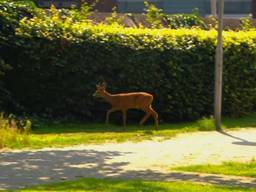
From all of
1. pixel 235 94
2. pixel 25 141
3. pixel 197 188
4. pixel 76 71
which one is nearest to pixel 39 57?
pixel 76 71

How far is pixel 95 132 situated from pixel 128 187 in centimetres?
779

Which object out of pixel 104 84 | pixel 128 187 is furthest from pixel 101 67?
pixel 128 187

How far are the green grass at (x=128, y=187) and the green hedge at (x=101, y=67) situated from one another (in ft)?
29.8

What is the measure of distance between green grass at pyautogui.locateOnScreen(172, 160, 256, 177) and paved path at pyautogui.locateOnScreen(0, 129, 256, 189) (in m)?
0.38

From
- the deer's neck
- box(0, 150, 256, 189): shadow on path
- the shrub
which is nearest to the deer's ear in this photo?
the deer's neck

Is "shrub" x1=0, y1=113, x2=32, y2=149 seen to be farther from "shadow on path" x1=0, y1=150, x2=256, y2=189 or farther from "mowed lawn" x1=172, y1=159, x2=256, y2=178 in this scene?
"mowed lawn" x1=172, y1=159, x2=256, y2=178

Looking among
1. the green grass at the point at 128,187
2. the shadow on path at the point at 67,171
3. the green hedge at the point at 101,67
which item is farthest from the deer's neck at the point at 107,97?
the green grass at the point at 128,187

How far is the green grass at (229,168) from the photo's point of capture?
12.7 metres

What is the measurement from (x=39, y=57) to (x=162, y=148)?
5567 mm

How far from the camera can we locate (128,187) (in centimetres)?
1075

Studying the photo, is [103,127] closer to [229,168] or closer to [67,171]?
[229,168]

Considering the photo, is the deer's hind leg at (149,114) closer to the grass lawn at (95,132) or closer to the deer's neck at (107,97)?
the grass lawn at (95,132)

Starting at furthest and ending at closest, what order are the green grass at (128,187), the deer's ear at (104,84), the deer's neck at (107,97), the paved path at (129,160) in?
1. the deer's ear at (104,84)
2. the deer's neck at (107,97)
3. the paved path at (129,160)
4. the green grass at (128,187)

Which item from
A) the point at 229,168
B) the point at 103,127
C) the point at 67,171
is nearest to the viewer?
the point at 67,171
